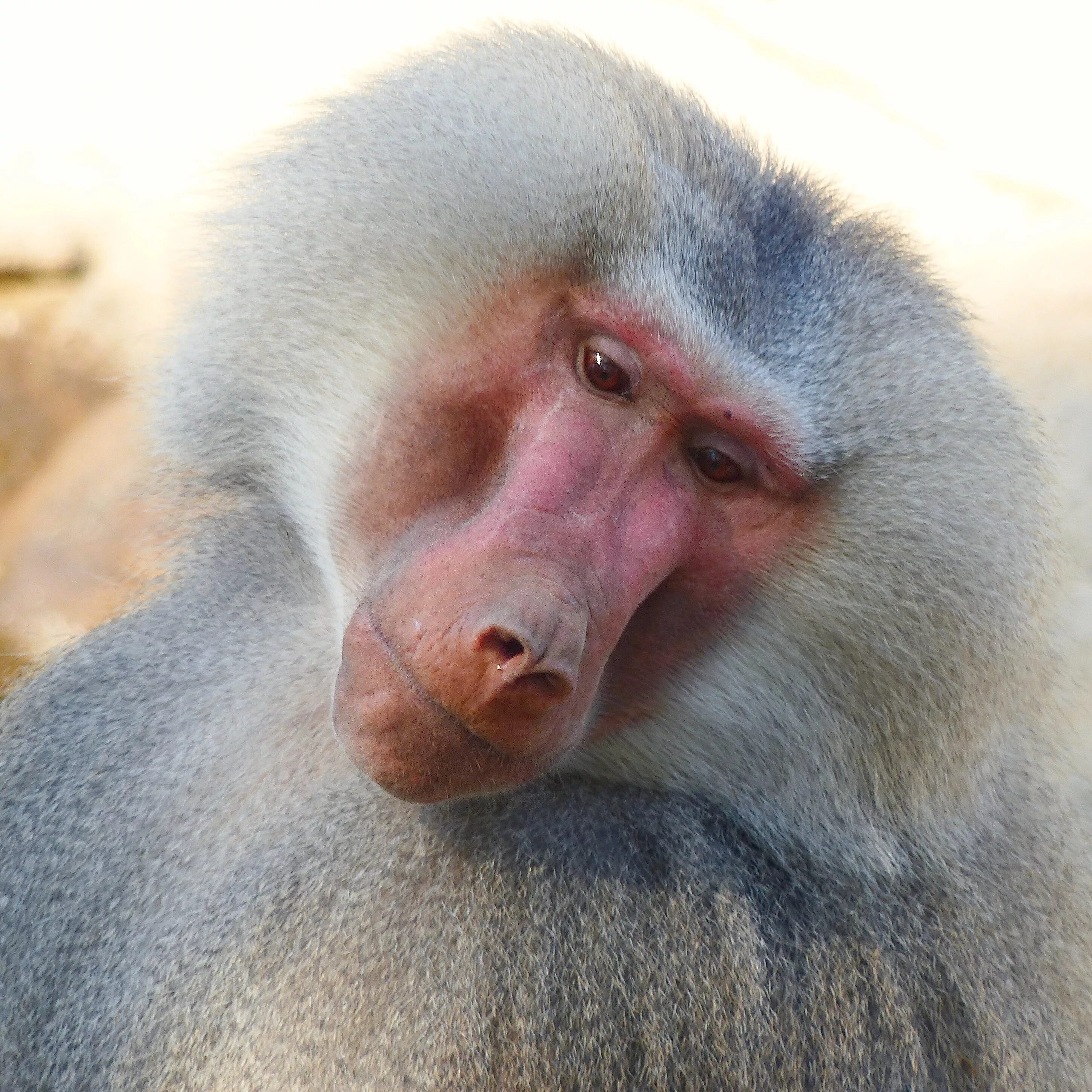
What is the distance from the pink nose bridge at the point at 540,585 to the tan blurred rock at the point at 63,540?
9.99 ft

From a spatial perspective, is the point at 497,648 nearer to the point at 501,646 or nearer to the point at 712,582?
the point at 501,646

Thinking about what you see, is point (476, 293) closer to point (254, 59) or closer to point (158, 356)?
point (158, 356)

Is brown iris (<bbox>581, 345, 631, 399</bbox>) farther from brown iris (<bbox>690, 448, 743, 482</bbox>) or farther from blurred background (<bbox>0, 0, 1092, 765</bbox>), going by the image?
blurred background (<bbox>0, 0, 1092, 765</bbox>)

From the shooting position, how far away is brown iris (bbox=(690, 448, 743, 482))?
1.52m

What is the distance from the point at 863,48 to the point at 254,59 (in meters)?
2.10

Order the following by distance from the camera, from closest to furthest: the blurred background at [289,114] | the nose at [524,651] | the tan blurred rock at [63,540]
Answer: the nose at [524,651]
the blurred background at [289,114]
the tan blurred rock at [63,540]

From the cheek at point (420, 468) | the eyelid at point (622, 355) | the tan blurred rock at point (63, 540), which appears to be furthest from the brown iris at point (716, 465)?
the tan blurred rock at point (63, 540)

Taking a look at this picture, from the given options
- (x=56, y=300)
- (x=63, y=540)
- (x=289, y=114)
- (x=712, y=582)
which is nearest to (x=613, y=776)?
(x=712, y=582)

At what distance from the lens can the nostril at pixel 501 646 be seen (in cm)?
130

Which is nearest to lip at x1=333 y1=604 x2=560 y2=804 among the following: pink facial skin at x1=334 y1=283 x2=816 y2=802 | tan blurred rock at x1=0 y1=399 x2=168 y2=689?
pink facial skin at x1=334 y1=283 x2=816 y2=802

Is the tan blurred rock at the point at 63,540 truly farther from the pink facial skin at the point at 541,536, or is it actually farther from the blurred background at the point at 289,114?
the pink facial skin at the point at 541,536

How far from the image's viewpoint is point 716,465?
60.1 inches

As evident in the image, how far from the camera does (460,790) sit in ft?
4.71

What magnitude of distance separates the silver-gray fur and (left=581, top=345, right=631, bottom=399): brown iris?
0.25 ft
